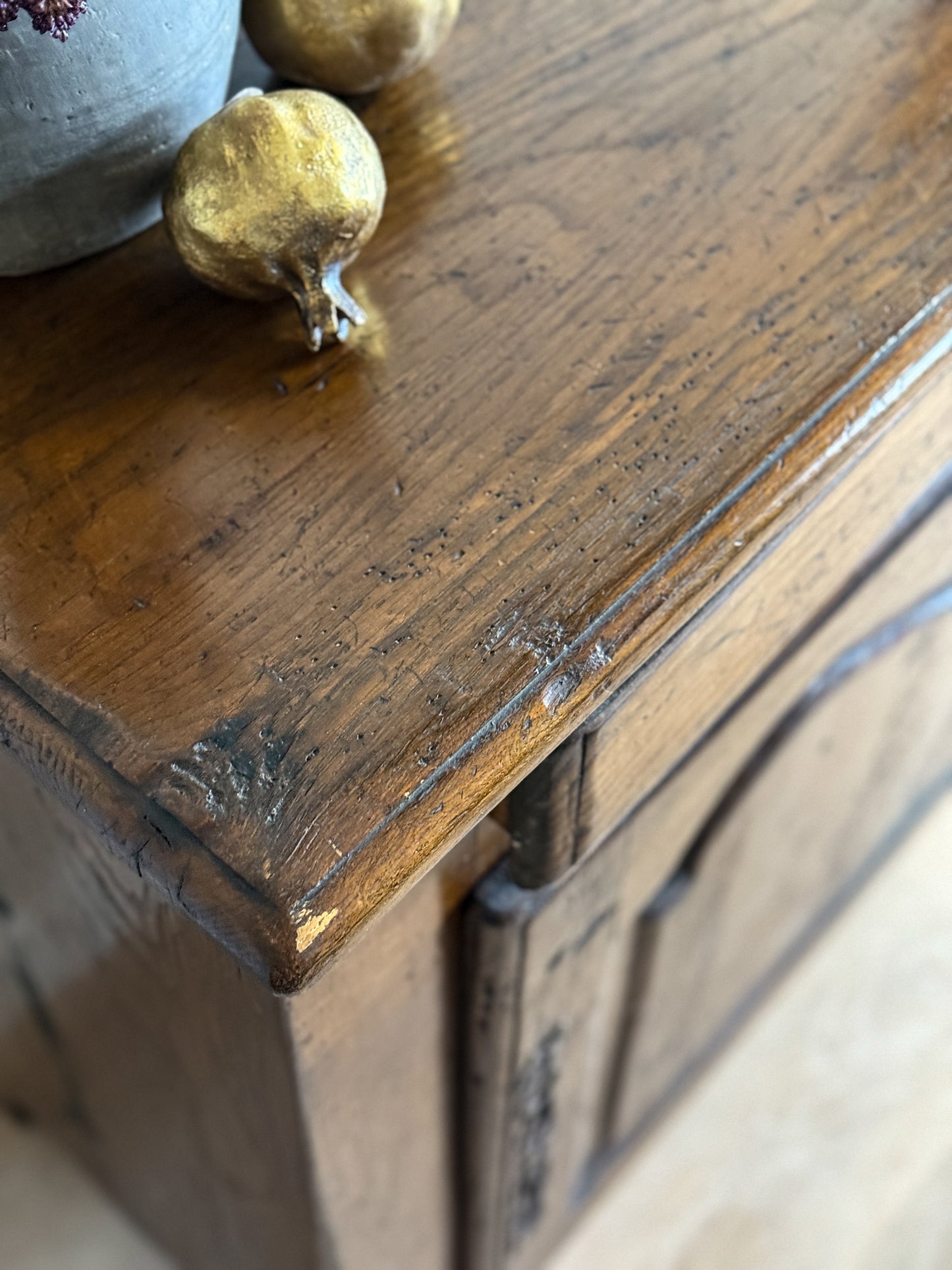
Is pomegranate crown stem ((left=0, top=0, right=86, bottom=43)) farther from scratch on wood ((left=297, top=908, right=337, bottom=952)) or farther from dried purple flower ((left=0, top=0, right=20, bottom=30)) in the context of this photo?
A: scratch on wood ((left=297, top=908, right=337, bottom=952))

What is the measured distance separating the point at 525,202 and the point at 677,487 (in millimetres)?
134

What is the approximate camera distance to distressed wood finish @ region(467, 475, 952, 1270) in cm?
47

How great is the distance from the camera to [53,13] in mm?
301

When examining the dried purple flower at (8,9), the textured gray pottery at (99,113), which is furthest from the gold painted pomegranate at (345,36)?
the dried purple flower at (8,9)

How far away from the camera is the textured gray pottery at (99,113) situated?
323mm

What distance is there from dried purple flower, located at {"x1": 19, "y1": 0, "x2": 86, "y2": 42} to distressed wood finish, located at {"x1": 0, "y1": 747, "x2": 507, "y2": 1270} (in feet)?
0.70

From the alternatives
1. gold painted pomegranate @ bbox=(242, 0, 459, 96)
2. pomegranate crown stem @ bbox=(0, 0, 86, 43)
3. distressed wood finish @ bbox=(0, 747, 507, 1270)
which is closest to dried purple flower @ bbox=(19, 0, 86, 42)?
pomegranate crown stem @ bbox=(0, 0, 86, 43)

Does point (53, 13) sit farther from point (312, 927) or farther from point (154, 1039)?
point (154, 1039)

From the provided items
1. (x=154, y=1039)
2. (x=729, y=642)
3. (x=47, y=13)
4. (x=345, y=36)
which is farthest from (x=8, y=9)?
(x=154, y=1039)

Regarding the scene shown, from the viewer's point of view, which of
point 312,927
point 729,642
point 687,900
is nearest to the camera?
point 312,927

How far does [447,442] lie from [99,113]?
0.44 feet

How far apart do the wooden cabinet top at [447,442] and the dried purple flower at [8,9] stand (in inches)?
3.8

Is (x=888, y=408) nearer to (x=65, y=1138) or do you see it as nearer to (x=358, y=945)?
(x=358, y=945)

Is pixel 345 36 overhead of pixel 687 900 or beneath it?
overhead
